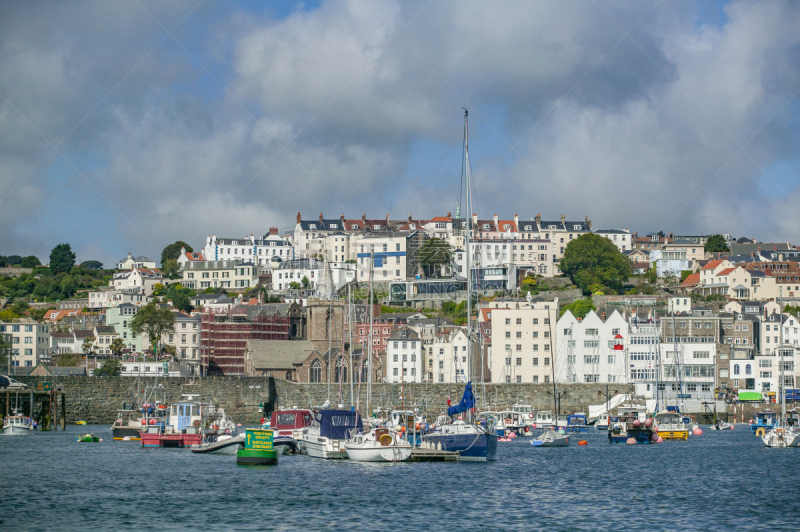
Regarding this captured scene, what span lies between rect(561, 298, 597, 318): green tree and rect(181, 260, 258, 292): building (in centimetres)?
6651

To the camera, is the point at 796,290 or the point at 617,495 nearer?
the point at 617,495

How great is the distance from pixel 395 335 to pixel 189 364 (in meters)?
26.7

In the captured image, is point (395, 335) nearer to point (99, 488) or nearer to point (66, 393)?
point (66, 393)

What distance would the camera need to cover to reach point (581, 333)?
369ft

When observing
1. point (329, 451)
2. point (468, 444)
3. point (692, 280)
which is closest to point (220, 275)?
point (692, 280)

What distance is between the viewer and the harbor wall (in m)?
97.9

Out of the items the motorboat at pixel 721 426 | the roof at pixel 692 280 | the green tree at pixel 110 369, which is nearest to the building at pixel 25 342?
the green tree at pixel 110 369

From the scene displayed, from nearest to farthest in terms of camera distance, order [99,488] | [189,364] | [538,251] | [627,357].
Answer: [99,488], [627,357], [189,364], [538,251]

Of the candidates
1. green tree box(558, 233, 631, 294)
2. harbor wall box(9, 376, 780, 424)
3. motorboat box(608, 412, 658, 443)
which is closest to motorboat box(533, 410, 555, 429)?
harbor wall box(9, 376, 780, 424)

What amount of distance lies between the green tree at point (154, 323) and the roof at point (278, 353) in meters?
23.6

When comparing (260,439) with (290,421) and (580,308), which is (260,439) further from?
(580,308)

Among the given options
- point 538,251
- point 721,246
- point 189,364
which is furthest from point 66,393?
point 721,246

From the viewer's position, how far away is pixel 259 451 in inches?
2133

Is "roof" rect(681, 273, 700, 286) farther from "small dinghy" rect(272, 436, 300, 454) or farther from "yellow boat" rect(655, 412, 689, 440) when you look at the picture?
"small dinghy" rect(272, 436, 300, 454)
